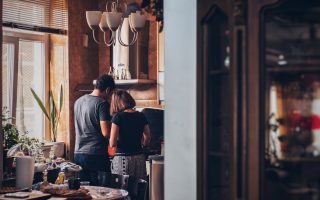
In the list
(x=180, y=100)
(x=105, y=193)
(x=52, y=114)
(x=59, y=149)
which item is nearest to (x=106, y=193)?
(x=105, y=193)

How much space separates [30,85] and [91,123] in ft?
7.00

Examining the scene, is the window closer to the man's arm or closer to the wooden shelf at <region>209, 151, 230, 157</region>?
the man's arm

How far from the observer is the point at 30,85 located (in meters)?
7.09

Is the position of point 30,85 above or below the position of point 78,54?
below

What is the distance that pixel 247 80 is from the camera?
2.09 metres

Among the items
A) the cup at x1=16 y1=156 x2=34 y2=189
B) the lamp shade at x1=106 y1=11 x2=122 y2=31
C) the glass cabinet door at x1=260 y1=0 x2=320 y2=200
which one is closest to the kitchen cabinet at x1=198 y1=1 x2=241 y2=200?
the glass cabinet door at x1=260 y1=0 x2=320 y2=200

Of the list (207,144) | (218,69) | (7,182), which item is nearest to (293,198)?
(207,144)

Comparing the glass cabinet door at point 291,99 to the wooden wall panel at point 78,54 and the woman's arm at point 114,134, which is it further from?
the wooden wall panel at point 78,54

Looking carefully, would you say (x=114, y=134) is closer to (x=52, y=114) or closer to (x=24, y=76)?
(x=52, y=114)

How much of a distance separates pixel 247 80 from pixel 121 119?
9.27 ft

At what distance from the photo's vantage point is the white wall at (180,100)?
8.91 feet

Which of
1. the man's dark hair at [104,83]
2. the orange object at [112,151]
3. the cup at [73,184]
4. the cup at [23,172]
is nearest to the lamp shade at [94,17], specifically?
the man's dark hair at [104,83]

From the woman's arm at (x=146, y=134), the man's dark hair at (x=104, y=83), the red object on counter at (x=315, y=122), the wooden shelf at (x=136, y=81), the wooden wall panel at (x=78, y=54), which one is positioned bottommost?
the woman's arm at (x=146, y=134)

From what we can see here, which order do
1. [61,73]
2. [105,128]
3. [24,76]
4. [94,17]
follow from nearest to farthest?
[94,17]
[105,128]
[24,76]
[61,73]
